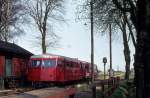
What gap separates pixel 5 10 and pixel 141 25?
45796mm

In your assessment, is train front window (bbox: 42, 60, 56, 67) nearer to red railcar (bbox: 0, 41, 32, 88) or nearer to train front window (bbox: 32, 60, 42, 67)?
train front window (bbox: 32, 60, 42, 67)

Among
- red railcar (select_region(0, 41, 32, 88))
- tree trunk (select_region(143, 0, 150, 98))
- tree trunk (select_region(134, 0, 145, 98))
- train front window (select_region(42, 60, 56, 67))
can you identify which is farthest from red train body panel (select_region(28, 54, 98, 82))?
tree trunk (select_region(143, 0, 150, 98))

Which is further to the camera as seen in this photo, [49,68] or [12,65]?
[12,65]

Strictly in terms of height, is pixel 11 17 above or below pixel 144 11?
above

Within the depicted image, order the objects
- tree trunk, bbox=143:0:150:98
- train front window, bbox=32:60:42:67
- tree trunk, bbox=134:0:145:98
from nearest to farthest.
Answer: tree trunk, bbox=143:0:150:98, tree trunk, bbox=134:0:145:98, train front window, bbox=32:60:42:67

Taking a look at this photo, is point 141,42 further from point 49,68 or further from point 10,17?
point 10,17

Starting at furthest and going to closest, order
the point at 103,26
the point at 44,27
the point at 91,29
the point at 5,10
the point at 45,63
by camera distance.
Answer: the point at 44,27 < the point at 5,10 < the point at 45,63 < the point at 91,29 < the point at 103,26

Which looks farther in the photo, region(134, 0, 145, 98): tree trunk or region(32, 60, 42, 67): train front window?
region(32, 60, 42, 67): train front window

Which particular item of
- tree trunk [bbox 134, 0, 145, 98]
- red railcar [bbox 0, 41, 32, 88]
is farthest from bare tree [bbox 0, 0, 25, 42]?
tree trunk [bbox 134, 0, 145, 98]

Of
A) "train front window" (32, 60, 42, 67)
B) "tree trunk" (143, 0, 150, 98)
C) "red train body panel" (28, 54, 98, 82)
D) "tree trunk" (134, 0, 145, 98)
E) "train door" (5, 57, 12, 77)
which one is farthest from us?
"train door" (5, 57, 12, 77)

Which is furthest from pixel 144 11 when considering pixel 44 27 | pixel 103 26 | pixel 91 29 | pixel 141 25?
pixel 44 27

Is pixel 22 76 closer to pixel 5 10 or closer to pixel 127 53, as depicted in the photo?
pixel 127 53

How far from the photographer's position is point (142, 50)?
14594 millimetres

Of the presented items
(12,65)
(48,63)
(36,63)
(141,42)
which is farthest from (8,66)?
(141,42)
